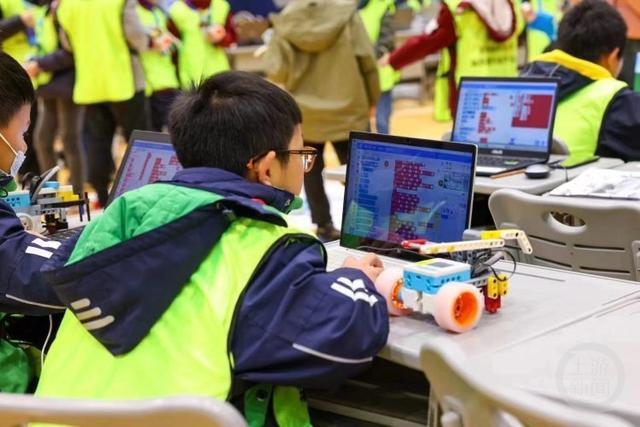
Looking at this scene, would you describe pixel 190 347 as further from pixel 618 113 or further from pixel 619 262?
pixel 618 113

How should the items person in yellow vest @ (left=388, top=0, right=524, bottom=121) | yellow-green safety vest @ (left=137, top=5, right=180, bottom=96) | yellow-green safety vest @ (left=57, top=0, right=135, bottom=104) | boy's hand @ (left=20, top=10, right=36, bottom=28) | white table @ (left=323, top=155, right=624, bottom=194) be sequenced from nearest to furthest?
white table @ (left=323, top=155, right=624, bottom=194) → person in yellow vest @ (left=388, top=0, right=524, bottom=121) → yellow-green safety vest @ (left=57, top=0, right=135, bottom=104) → yellow-green safety vest @ (left=137, top=5, right=180, bottom=96) → boy's hand @ (left=20, top=10, right=36, bottom=28)

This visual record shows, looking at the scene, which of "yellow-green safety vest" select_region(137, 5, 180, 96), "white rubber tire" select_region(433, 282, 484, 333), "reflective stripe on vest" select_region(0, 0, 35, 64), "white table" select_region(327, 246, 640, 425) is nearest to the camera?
"white table" select_region(327, 246, 640, 425)

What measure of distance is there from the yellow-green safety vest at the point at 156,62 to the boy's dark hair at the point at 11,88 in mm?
3274

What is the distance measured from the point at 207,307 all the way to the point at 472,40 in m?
3.81

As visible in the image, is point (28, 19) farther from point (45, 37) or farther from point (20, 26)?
point (45, 37)

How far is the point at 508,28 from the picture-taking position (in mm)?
5223

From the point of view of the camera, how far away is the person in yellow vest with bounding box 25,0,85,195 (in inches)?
217

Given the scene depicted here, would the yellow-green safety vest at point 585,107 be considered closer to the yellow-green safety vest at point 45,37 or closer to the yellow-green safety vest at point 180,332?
the yellow-green safety vest at point 180,332

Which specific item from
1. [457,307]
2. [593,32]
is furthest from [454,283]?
[593,32]

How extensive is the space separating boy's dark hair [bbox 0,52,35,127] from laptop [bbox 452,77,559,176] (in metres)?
1.80

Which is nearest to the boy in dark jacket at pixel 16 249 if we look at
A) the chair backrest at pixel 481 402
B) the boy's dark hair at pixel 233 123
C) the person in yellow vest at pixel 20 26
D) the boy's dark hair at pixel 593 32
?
the boy's dark hair at pixel 233 123

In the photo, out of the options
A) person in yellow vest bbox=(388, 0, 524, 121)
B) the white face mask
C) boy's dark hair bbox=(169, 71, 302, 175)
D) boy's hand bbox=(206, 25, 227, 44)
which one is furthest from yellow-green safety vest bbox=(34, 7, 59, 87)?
boy's dark hair bbox=(169, 71, 302, 175)

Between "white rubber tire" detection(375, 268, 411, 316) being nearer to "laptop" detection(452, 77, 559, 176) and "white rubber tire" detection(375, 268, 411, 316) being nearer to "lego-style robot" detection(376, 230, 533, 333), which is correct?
"lego-style robot" detection(376, 230, 533, 333)

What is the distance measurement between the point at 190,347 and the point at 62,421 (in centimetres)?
37
